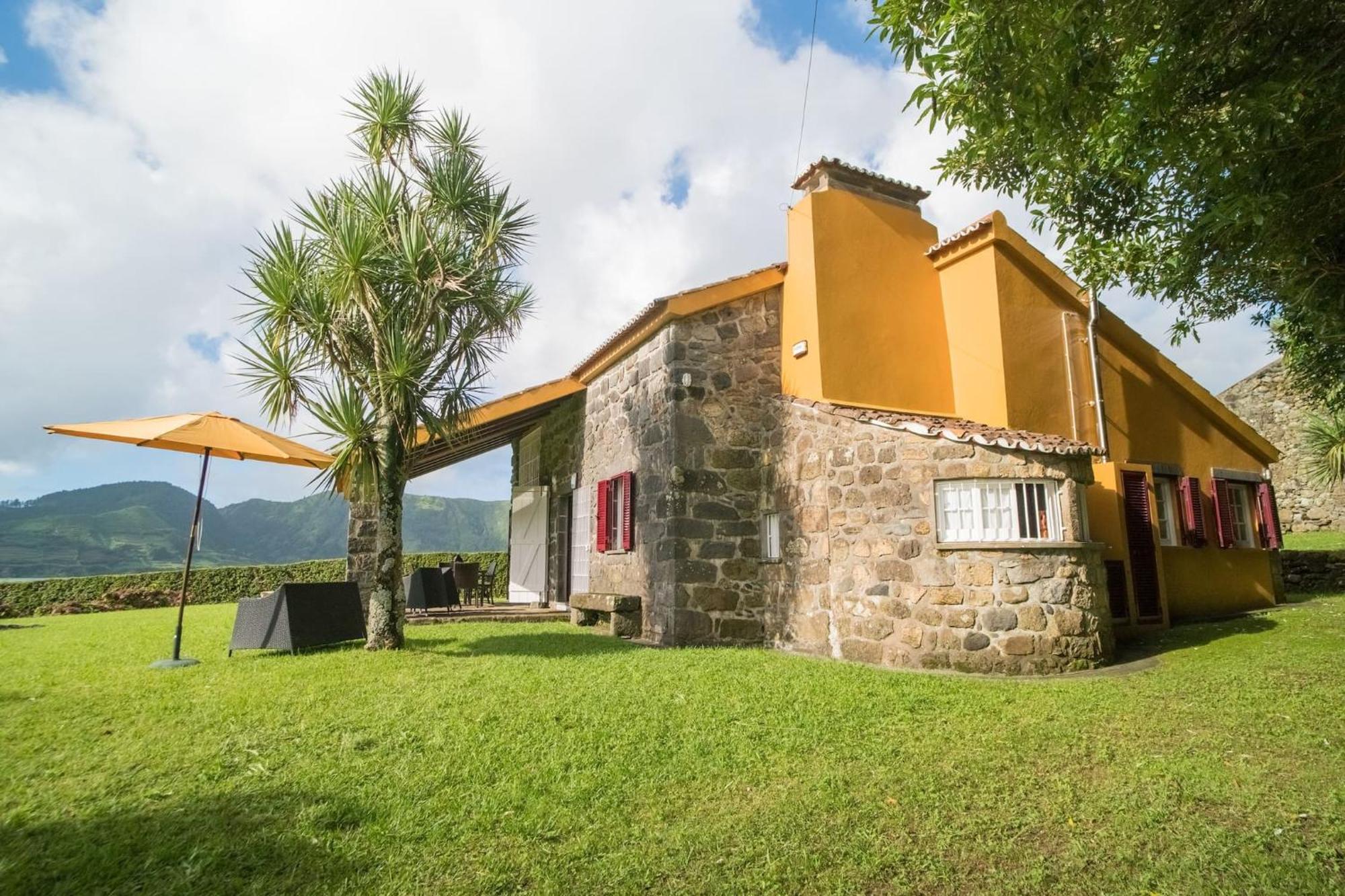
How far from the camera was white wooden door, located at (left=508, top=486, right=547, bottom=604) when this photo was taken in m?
13.5

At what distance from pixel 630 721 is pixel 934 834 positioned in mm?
2149

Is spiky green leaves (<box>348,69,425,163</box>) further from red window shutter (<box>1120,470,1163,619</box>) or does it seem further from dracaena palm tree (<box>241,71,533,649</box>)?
red window shutter (<box>1120,470,1163,619</box>)

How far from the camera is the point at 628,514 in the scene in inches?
377

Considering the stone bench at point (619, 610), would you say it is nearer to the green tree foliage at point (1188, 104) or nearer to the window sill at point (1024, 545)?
the window sill at point (1024, 545)

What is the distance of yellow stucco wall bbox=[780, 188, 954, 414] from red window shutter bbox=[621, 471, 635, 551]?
2.59 m

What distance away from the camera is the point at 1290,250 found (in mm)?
4504

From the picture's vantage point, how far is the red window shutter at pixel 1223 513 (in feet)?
31.1

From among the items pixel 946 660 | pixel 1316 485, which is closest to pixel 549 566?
pixel 946 660

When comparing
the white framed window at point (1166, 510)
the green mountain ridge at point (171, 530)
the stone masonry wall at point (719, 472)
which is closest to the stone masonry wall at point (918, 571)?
the stone masonry wall at point (719, 472)

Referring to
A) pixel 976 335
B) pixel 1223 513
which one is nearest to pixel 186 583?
pixel 976 335

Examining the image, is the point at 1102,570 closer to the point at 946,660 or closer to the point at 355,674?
the point at 946,660

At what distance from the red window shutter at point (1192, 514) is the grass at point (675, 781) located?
3.44m

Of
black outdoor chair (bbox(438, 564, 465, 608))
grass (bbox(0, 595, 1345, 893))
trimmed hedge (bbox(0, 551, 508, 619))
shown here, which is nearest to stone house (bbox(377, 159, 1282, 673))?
grass (bbox(0, 595, 1345, 893))

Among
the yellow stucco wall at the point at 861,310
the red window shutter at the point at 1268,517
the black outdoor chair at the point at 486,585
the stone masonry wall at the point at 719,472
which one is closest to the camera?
the stone masonry wall at the point at 719,472
